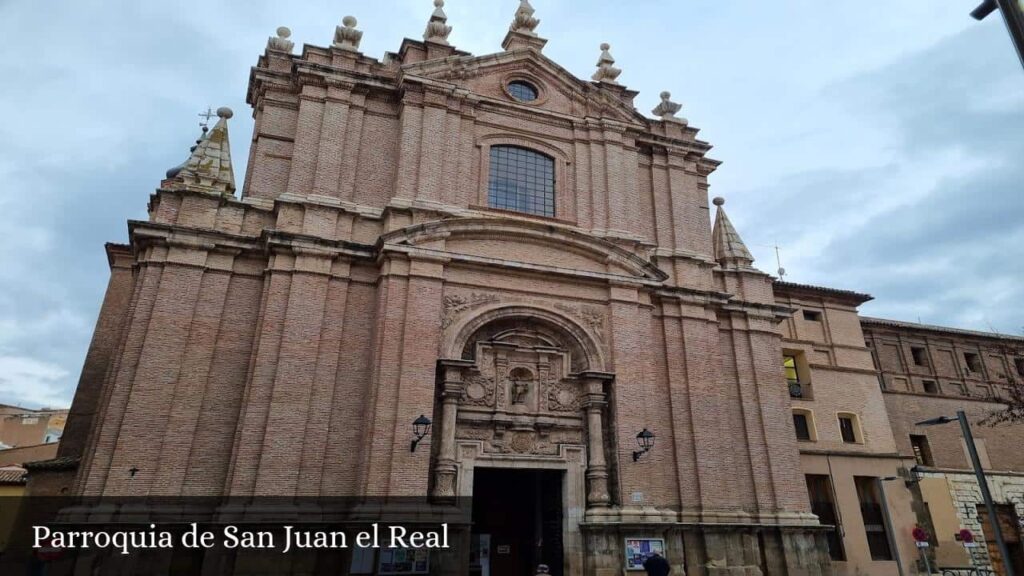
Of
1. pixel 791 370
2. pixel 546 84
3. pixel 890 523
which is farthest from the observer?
pixel 791 370

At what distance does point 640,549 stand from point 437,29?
53.4ft

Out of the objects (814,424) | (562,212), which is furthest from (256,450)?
(814,424)

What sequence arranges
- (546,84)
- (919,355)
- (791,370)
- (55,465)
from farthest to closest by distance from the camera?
(919,355), (791,370), (546,84), (55,465)

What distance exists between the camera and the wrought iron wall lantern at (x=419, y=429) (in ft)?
45.5

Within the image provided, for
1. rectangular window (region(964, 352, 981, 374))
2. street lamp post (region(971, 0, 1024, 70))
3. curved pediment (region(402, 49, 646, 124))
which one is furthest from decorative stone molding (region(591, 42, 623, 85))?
rectangular window (region(964, 352, 981, 374))

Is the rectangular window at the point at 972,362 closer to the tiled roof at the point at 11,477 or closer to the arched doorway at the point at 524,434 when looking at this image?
the arched doorway at the point at 524,434

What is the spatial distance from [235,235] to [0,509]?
13656 millimetres

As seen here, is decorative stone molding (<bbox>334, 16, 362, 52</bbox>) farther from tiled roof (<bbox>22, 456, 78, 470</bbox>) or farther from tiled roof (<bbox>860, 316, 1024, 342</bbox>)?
tiled roof (<bbox>860, 316, 1024, 342</bbox>)

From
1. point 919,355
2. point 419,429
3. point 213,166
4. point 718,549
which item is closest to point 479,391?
point 419,429

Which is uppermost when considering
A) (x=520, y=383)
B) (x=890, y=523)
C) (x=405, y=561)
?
(x=520, y=383)

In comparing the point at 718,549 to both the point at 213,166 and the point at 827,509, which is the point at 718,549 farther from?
the point at 213,166

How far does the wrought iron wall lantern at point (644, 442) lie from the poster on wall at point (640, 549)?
1.91 metres

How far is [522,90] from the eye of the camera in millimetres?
21359

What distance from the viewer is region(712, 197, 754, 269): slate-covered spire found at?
70.3 ft
